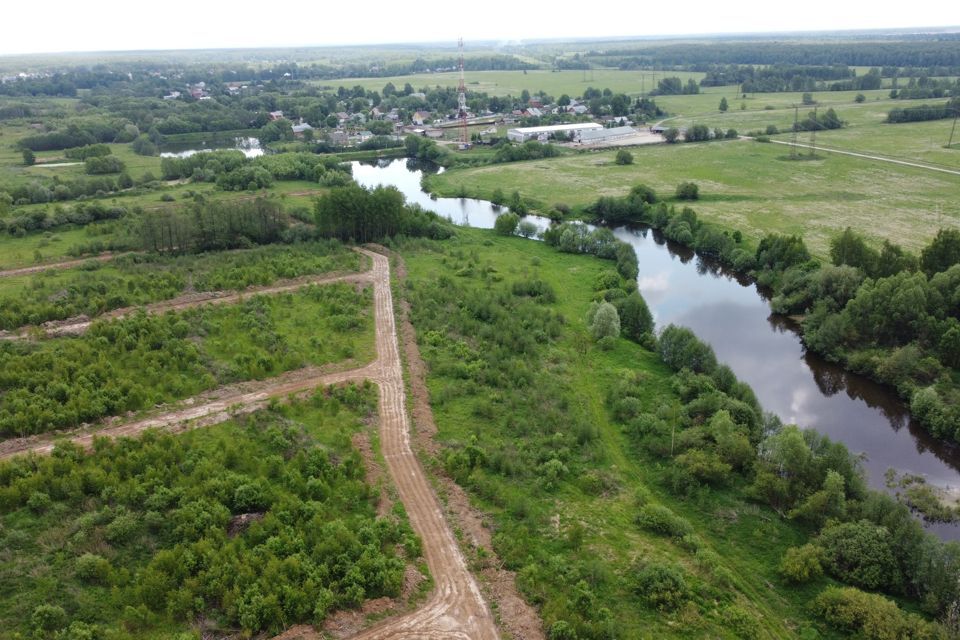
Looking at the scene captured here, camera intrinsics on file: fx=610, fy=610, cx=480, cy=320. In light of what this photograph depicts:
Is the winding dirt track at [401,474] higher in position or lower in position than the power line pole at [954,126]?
lower

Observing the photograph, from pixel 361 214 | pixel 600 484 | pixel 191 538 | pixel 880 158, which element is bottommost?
pixel 600 484

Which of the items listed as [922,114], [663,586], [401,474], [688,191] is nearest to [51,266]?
[401,474]

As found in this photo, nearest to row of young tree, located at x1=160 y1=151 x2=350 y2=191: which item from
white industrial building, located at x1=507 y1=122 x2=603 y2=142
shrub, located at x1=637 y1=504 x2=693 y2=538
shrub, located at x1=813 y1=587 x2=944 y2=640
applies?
white industrial building, located at x1=507 y1=122 x2=603 y2=142

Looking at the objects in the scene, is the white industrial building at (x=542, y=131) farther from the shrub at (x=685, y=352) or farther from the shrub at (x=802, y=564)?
the shrub at (x=802, y=564)

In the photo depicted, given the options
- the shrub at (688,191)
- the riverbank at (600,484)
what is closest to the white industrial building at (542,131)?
the shrub at (688,191)

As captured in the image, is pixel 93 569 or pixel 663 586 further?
pixel 663 586

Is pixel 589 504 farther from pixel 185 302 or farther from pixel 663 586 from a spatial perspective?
pixel 185 302

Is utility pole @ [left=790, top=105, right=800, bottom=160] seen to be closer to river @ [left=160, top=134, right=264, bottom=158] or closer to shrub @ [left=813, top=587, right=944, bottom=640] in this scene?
shrub @ [left=813, top=587, right=944, bottom=640]

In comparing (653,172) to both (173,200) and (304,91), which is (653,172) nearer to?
(173,200)
